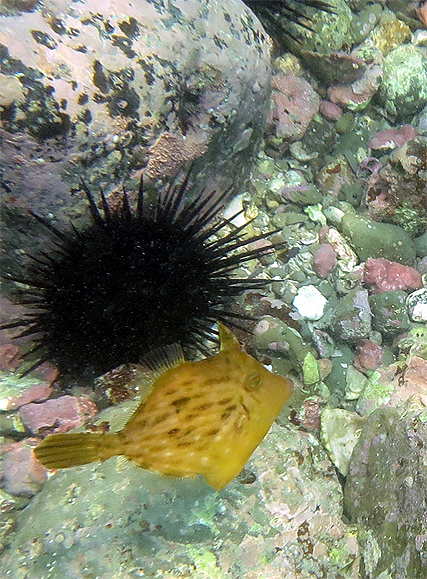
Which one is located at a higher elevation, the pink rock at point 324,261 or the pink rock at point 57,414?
the pink rock at point 324,261

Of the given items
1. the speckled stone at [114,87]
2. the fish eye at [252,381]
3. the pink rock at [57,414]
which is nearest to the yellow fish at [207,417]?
the fish eye at [252,381]

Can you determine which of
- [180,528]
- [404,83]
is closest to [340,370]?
[180,528]

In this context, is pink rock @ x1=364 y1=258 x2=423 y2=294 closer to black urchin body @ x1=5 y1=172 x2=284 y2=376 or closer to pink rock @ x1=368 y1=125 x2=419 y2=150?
pink rock @ x1=368 y1=125 x2=419 y2=150

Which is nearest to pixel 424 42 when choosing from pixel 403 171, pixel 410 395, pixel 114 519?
pixel 403 171

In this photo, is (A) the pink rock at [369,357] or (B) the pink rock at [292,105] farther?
(B) the pink rock at [292,105]

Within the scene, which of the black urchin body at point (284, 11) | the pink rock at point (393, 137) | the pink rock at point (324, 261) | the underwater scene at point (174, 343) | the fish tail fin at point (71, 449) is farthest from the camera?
the pink rock at point (393, 137)

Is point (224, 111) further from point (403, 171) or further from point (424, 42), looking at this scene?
point (424, 42)

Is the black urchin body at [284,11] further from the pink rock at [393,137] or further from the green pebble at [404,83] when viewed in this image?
the pink rock at [393,137]
